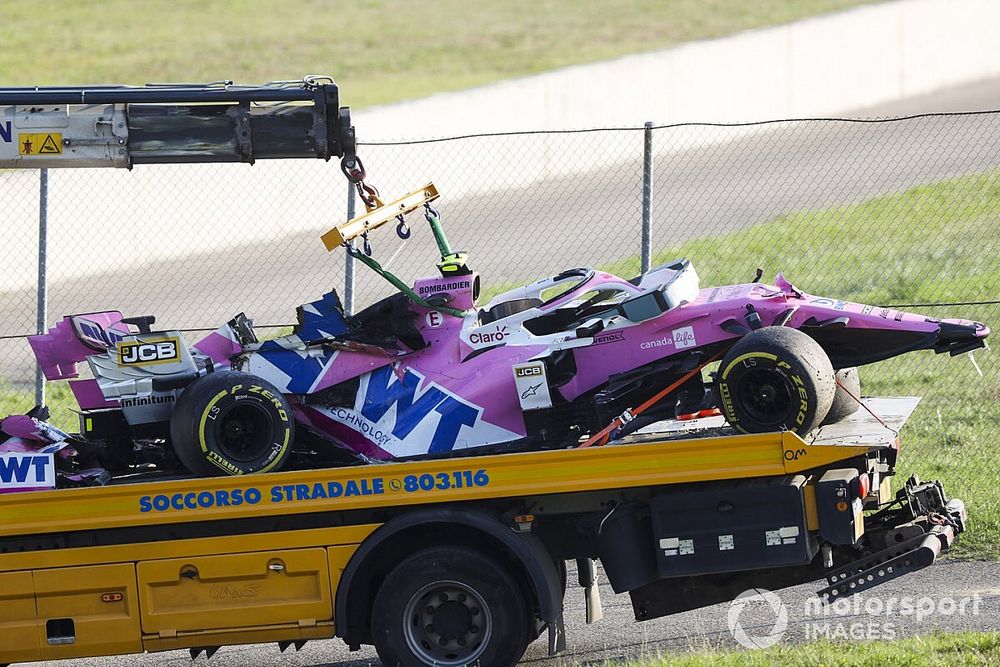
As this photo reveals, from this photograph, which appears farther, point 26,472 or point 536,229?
point 536,229

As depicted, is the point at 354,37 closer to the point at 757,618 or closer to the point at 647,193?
the point at 647,193

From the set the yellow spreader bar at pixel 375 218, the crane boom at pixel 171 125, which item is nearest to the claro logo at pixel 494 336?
the yellow spreader bar at pixel 375 218

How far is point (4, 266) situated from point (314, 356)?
30.2 ft

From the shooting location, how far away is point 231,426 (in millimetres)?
7883

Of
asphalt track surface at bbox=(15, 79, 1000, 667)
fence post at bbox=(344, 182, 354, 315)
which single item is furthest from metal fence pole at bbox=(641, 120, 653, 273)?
asphalt track surface at bbox=(15, 79, 1000, 667)

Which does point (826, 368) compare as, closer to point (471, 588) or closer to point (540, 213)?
point (471, 588)

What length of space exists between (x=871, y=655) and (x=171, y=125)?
14.8 ft

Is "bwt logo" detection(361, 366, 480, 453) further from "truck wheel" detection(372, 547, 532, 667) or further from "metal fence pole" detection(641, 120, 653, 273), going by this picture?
"metal fence pole" detection(641, 120, 653, 273)

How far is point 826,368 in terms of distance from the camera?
7.36 m

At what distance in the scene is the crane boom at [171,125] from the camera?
759 cm

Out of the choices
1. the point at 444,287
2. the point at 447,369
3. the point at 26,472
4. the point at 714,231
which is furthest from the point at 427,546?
the point at 714,231

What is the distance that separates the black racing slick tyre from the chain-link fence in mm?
4737

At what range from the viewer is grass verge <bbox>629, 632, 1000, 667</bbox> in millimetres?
6766

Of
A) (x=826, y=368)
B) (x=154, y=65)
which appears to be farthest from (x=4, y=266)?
(x=154, y=65)
